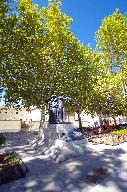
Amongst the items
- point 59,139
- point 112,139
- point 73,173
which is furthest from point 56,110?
point 73,173

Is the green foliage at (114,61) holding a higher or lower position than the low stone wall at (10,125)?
higher

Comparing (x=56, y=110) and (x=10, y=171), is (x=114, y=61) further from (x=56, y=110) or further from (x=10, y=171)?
(x=10, y=171)

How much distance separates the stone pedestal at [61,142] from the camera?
13970mm

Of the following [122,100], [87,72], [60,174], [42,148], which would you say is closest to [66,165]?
[60,174]

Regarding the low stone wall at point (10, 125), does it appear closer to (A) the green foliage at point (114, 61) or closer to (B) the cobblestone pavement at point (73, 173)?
(A) the green foliage at point (114, 61)

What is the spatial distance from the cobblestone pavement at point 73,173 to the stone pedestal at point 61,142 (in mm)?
467

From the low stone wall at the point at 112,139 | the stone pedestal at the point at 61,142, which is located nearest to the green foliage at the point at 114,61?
the low stone wall at the point at 112,139

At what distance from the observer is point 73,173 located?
11008 mm

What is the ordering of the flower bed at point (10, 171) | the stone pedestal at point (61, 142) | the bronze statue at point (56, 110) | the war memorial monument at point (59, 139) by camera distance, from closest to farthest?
the flower bed at point (10, 171)
the stone pedestal at point (61, 142)
the war memorial monument at point (59, 139)
the bronze statue at point (56, 110)

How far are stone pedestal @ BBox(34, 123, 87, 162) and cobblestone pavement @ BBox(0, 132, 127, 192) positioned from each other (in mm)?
467

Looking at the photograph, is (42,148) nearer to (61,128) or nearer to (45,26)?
(61,128)

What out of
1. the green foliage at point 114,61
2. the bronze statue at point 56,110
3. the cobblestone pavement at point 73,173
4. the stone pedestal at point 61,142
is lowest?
the cobblestone pavement at point 73,173

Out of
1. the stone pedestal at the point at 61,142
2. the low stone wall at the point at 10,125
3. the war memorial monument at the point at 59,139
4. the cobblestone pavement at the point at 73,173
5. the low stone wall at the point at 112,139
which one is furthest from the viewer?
the low stone wall at the point at 10,125

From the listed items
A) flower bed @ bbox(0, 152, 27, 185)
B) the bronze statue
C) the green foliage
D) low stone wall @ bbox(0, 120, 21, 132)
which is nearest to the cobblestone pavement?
flower bed @ bbox(0, 152, 27, 185)
